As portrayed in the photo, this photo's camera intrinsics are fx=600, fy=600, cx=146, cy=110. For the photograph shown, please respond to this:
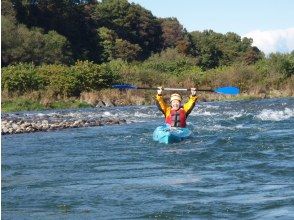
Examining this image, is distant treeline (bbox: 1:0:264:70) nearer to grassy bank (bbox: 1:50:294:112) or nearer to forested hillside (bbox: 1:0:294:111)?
forested hillside (bbox: 1:0:294:111)

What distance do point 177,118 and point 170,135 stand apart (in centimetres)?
75

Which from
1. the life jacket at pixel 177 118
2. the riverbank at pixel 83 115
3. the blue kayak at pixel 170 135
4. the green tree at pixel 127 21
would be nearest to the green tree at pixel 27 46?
the riverbank at pixel 83 115

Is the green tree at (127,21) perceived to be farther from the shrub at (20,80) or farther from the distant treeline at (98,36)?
the shrub at (20,80)

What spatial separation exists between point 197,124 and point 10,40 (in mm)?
25916

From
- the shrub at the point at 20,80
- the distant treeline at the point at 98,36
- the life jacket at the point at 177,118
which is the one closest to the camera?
the life jacket at the point at 177,118

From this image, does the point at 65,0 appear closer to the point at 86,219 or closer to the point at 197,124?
the point at 197,124

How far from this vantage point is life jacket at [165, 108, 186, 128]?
1473cm

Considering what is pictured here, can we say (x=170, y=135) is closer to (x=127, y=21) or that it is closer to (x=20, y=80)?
(x=20, y=80)

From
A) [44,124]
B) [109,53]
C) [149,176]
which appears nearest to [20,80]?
[44,124]

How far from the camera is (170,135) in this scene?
46.7 feet

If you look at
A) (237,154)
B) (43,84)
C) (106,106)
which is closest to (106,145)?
(237,154)

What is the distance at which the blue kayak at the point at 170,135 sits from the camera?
14.2 metres

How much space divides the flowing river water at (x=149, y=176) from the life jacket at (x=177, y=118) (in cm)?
64

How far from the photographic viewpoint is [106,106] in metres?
33.2
